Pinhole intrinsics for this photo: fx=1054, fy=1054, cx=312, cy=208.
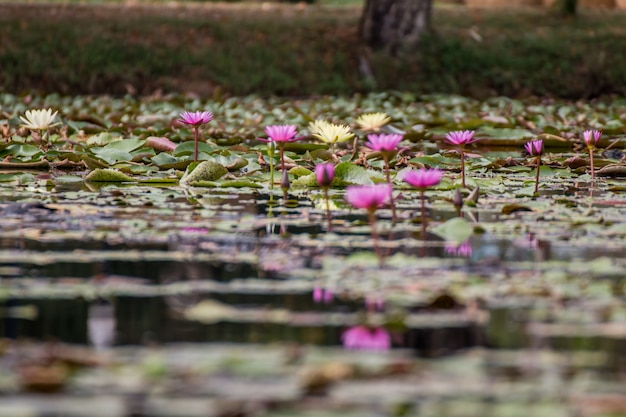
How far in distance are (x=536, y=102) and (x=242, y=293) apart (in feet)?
27.4

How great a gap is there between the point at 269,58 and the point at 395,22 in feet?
4.43

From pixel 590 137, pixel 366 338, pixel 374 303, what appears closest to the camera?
pixel 366 338

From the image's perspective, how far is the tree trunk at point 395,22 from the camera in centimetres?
1077

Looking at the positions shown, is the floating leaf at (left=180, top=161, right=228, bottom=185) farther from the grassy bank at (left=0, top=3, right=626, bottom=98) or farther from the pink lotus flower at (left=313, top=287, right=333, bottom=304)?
the grassy bank at (left=0, top=3, right=626, bottom=98)

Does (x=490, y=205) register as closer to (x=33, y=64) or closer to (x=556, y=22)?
Result: (x=33, y=64)

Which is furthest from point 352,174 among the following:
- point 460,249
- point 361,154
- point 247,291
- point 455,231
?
point 247,291

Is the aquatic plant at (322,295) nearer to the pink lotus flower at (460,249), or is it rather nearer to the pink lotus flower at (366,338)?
the pink lotus flower at (366,338)

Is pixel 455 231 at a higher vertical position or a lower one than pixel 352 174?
lower

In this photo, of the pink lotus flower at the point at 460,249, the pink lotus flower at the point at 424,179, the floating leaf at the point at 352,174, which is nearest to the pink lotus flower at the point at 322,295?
the pink lotus flower at the point at 460,249

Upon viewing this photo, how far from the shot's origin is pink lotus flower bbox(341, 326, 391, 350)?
1.44 metres

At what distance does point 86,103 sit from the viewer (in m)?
8.76

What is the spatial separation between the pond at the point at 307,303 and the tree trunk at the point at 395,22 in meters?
7.51

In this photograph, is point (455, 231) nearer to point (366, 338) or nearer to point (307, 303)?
point (307, 303)

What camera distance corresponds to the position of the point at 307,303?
5.65 feet
